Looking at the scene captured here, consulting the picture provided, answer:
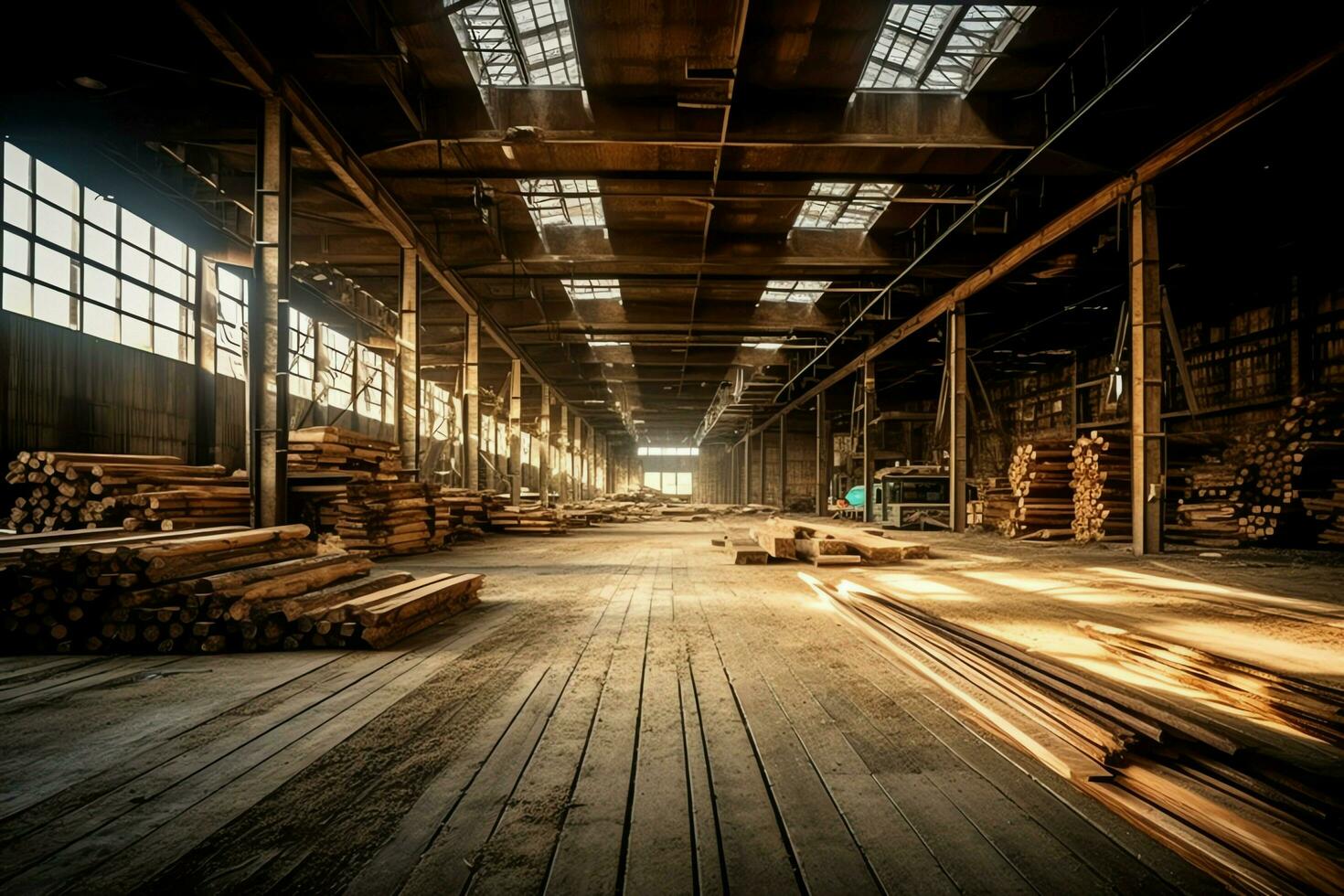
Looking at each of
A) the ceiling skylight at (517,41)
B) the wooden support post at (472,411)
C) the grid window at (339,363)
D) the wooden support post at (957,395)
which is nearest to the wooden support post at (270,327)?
the ceiling skylight at (517,41)

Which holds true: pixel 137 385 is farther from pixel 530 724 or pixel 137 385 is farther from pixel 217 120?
pixel 530 724

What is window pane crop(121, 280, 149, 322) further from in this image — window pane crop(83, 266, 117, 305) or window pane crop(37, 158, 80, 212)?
window pane crop(37, 158, 80, 212)

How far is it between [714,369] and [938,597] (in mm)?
20546

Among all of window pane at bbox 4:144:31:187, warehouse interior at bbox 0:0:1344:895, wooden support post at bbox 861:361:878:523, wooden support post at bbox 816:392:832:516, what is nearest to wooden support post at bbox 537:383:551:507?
warehouse interior at bbox 0:0:1344:895

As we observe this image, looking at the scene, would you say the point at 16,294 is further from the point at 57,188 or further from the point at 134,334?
the point at 134,334

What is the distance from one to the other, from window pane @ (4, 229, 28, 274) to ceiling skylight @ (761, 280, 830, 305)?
43.8 feet

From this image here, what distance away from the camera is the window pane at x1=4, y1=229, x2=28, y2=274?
8.25m

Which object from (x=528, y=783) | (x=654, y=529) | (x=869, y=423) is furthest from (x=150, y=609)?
(x=869, y=423)

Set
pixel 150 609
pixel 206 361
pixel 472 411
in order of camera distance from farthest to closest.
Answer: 1. pixel 472 411
2. pixel 206 361
3. pixel 150 609

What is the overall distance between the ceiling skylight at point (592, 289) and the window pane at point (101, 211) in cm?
921

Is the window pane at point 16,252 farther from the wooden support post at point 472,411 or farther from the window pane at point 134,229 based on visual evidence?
the wooden support post at point 472,411

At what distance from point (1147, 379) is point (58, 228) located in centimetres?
1596

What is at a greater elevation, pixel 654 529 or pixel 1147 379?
pixel 1147 379

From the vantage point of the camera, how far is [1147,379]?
9305 mm
